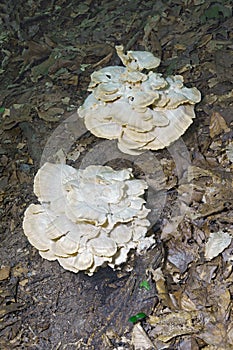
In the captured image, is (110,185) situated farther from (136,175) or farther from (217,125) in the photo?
(217,125)

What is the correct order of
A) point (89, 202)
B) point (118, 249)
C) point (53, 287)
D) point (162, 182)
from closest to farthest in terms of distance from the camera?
point (89, 202) < point (118, 249) < point (53, 287) < point (162, 182)

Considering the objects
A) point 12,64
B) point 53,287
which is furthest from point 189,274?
point 12,64

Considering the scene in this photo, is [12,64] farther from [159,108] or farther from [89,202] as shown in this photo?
[89,202]

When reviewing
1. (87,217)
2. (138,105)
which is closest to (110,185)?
(87,217)

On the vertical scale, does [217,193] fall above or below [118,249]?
below

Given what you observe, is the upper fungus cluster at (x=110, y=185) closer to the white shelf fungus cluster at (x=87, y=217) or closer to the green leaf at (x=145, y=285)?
the white shelf fungus cluster at (x=87, y=217)

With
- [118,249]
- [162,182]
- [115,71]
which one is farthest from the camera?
[162,182]

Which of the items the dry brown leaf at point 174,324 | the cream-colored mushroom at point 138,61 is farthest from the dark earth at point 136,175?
the cream-colored mushroom at point 138,61
